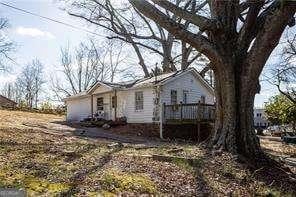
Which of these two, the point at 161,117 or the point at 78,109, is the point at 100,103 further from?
the point at 161,117

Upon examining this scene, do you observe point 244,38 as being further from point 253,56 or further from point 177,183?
point 177,183

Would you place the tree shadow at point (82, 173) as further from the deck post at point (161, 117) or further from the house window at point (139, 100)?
the house window at point (139, 100)

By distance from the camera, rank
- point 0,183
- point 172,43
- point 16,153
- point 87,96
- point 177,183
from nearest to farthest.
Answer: point 0,183 < point 177,183 < point 16,153 < point 87,96 < point 172,43

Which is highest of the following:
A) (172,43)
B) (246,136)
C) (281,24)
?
(172,43)

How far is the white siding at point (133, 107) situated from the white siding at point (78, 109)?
5348 millimetres

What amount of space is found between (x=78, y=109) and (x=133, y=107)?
8978 millimetres

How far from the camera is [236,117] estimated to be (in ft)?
44.6

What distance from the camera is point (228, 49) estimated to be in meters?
13.7

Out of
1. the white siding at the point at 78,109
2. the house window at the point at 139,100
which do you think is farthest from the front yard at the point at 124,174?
the white siding at the point at 78,109

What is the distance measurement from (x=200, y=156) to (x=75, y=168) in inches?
166

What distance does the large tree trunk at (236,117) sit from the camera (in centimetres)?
1331

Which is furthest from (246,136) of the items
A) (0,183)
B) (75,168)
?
(0,183)

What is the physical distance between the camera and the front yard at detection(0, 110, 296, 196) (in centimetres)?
790

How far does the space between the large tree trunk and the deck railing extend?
11.0 m
